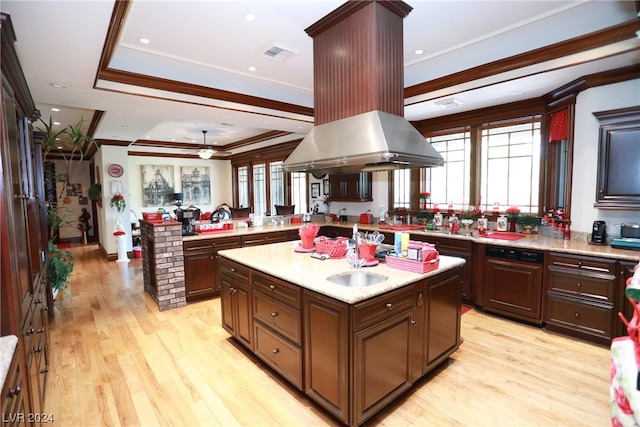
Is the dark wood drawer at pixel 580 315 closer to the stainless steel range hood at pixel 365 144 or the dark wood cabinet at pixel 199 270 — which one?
the stainless steel range hood at pixel 365 144

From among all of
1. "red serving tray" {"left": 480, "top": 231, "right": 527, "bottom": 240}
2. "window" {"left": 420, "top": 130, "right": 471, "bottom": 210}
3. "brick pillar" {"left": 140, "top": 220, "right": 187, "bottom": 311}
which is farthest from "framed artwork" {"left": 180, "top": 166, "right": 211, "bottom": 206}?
"red serving tray" {"left": 480, "top": 231, "right": 527, "bottom": 240}

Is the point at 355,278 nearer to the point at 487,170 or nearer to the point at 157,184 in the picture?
the point at 487,170

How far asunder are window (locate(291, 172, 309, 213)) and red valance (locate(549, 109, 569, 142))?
4.76 meters

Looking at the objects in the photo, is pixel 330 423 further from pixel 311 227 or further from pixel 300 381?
pixel 311 227

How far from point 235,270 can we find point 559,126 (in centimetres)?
397

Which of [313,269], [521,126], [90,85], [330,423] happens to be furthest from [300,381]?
[521,126]

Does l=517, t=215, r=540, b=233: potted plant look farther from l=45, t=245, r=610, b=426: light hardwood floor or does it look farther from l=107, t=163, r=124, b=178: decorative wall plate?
l=107, t=163, r=124, b=178: decorative wall plate

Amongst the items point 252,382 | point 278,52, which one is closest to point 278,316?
point 252,382

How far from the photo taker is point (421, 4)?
97.5 inches

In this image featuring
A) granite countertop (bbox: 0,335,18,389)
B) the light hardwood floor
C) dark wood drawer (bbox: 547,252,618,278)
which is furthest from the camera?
dark wood drawer (bbox: 547,252,618,278)

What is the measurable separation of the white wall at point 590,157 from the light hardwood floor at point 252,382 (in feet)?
4.32

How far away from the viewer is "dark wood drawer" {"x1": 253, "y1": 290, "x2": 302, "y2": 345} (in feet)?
7.36

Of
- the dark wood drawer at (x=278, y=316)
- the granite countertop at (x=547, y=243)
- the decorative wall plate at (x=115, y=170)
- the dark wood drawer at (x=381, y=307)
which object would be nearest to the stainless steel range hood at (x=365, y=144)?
the dark wood drawer at (x=381, y=307)

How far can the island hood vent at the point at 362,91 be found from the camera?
7.38 ft
